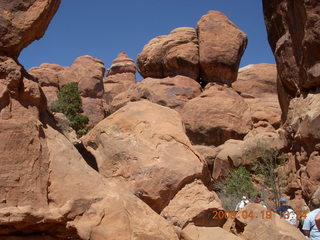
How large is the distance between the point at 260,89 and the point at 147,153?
82.1ft

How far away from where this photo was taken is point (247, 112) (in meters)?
25.2

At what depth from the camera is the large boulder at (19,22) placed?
6.14 metres

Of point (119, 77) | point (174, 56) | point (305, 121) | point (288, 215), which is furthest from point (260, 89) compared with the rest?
point (288, 215)

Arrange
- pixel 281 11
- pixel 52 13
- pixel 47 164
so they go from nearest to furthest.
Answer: pixel 47 164
pixel 52 13
pixel 281 11

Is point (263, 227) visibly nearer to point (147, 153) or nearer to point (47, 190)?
point (147, 153)

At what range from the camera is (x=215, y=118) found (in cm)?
2409

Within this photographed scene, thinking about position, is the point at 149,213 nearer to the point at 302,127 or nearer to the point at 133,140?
the point at 133,140

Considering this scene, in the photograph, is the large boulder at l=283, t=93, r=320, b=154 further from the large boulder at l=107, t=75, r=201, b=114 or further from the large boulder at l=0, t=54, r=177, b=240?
the large boulder at l=107, t=75, r=201, b=114

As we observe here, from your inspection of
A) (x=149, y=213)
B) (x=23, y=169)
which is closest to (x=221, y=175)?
(x=149, y=213)

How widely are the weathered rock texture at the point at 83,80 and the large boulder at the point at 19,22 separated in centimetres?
2868

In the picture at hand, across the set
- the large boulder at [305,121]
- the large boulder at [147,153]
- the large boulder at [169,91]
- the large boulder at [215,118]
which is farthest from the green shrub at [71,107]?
the large boulder at [147,153]

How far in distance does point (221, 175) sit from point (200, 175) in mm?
11437

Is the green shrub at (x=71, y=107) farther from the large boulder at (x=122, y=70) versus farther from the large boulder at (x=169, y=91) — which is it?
the large boulder at (x=122, y=70)

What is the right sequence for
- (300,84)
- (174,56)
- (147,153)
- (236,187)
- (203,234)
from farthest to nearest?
(174,56), (236,187), (300,84), (147,153), (203,234)
